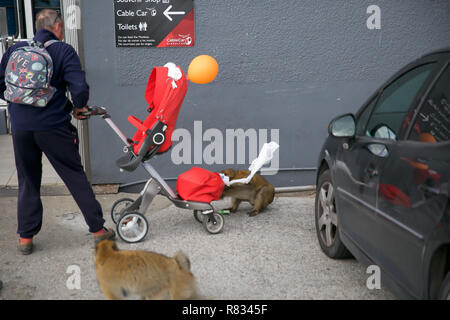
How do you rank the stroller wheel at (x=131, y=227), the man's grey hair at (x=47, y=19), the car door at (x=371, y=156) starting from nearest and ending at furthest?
the car door at (x=371, y=156), the man's grey hair at (x=47, y=19), the stroller wheel at (x=131, y=227)

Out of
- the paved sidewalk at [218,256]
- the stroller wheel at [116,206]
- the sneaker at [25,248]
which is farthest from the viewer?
the stroller wheel at [116,206]

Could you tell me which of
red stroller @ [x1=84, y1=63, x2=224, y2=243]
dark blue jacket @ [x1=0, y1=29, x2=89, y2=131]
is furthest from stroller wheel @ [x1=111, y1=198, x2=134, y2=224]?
dark blue jacket @ [x1=0, y1=29, x2=89, y2=131]

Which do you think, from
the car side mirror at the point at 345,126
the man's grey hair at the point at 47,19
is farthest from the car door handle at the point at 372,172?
the man's grey hair at the point at 47,19

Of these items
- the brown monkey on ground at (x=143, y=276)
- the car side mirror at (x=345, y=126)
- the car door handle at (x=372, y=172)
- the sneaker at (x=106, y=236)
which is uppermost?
the car side mirror at (x=345, y=126)

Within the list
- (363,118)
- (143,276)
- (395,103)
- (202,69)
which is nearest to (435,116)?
(395,103)

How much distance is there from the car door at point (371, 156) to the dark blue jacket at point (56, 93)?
2152 mm

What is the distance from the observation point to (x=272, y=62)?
5.83 m

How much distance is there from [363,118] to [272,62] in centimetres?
245

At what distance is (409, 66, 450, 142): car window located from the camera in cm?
244

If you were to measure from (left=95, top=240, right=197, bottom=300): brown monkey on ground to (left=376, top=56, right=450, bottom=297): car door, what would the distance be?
116cm

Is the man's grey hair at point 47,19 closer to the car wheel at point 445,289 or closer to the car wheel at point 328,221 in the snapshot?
the car wheel at point 328,221

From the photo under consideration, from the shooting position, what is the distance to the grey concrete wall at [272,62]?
572cm

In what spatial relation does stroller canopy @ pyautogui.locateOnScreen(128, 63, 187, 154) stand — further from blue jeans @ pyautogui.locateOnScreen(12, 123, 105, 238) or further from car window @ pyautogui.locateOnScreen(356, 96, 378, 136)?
car window @ pyautogui.locateOnScreen(356, 96, 378, 136)
